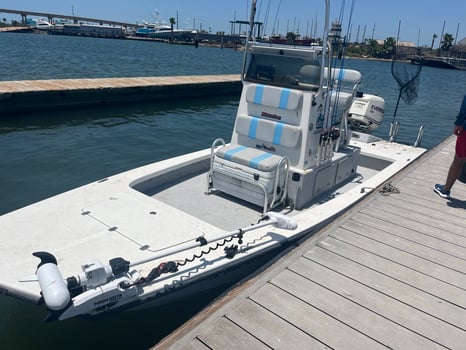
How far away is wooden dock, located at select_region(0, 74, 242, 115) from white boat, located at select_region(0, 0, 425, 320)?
9.59 meters

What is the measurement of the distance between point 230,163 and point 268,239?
1.41 m

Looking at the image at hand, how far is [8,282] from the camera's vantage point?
2809mm

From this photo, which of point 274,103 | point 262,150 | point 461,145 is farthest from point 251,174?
point 461,145

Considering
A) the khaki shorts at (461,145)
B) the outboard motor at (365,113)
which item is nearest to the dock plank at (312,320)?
the khaki shorts at (461,145)

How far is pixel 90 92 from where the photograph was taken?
14320 millimetres

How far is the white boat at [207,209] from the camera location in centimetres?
285

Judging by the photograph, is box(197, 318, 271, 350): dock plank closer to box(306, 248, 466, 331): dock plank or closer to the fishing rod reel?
the fishing rod reel

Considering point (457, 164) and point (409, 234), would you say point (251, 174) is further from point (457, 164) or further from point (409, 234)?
point (457, 164)

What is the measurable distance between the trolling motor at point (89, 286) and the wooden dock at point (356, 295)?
0.53 m

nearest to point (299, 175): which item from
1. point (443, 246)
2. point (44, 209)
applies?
point (443, 246)

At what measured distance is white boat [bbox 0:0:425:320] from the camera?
9.34 ft

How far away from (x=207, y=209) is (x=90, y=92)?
11.4 m

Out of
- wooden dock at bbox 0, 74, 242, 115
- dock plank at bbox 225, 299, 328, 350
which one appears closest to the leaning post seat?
dock plank at bbox 225, 299, 328, 350

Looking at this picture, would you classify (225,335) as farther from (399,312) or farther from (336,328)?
(399,312)
